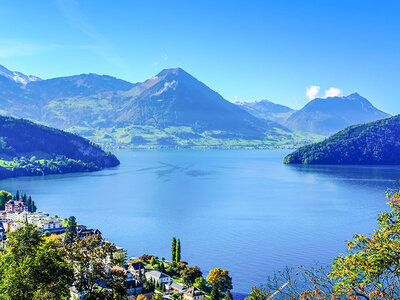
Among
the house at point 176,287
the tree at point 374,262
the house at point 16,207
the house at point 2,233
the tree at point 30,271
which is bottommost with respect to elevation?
the house at point 176,287

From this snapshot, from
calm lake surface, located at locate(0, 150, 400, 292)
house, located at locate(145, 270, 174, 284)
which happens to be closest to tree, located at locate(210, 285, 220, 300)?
calm lake surface, located at locate(0, 150, 400, 292)

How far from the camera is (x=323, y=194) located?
394ft

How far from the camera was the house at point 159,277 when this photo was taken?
49906mm

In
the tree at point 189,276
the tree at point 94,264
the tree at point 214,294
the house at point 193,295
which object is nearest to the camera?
the tree at point 94,264

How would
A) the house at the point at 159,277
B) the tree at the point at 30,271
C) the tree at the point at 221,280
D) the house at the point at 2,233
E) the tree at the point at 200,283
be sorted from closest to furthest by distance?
the tree at the point at 30,271
the tree at the point at 221,280
the tree at the point at 200,283
the house at the point at 159,277
the house at the point at 2,233

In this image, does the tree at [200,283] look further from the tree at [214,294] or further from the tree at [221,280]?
the tree at [214,294]

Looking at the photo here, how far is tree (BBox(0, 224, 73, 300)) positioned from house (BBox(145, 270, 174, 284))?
2973cm

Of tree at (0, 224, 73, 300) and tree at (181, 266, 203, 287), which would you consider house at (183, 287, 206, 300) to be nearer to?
tree at (181, 266, 203, 287)

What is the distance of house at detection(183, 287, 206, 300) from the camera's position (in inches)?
1759

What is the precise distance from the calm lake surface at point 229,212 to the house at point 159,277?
23.7ft

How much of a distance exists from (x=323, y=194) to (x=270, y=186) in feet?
74.8

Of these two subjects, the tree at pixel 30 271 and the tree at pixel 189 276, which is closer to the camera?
the tree at pixel 30 271

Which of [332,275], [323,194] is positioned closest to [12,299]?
[332,275]

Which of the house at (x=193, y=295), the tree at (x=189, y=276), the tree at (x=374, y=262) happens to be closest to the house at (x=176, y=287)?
the tree at (x=189, y=276)
